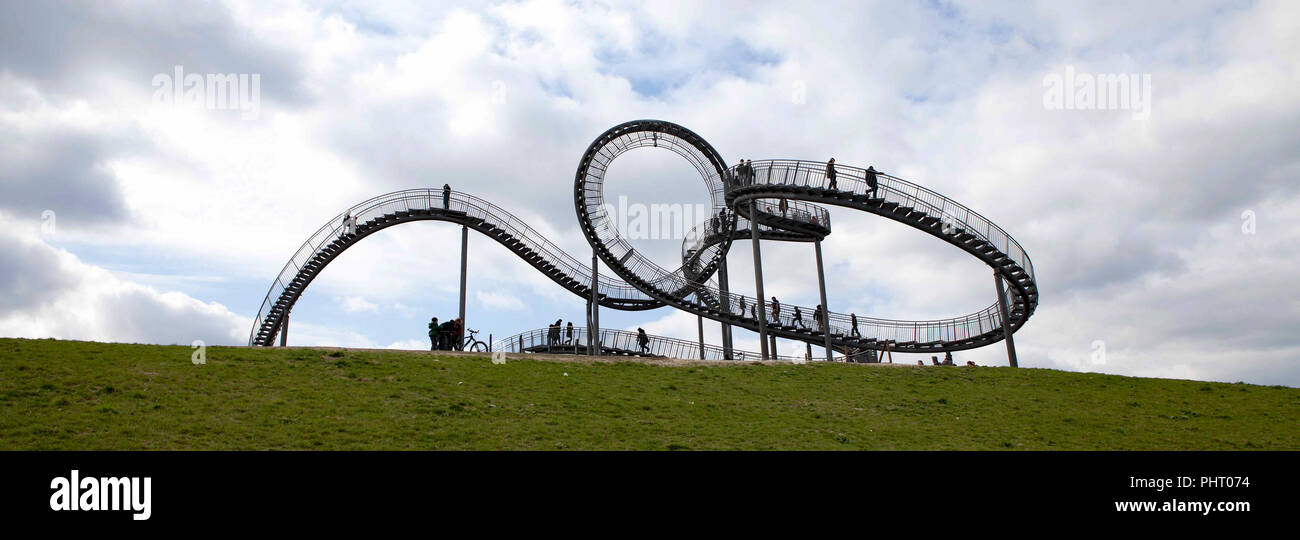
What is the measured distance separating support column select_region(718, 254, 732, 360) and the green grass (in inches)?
354

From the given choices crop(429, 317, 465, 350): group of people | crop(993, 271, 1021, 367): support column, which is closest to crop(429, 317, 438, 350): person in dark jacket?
crop(429, 317, 465, 350): group of people

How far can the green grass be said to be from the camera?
60.7 feet

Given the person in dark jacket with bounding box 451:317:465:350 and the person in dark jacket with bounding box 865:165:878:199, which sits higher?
the person in dark jacket with bounding box 865:165:878:199

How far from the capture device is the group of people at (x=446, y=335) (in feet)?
108

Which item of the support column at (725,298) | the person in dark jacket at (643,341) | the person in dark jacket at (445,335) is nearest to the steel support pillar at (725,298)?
the support column at (725,298)

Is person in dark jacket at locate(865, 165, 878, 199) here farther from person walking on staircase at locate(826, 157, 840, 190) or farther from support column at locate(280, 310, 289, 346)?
support column at locate(280, 310, 289, 346)

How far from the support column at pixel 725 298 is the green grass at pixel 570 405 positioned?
8.99 m

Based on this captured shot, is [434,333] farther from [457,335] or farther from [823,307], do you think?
[823,307]

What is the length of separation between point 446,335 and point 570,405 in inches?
470

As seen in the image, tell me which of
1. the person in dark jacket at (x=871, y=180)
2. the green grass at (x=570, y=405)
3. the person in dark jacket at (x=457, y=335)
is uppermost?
the person in dark jacket at (x=871, y=180)

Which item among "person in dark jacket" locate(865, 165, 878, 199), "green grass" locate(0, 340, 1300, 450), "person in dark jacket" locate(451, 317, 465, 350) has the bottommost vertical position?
"green grass" locate(0, 340, 1300, 450)

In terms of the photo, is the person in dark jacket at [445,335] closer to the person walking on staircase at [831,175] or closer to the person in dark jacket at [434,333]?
the person in dark jacket at [434,333]

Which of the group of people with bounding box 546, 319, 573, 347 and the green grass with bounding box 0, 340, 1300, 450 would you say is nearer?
the green grass with bounding box 0, 340, 1300, 450
